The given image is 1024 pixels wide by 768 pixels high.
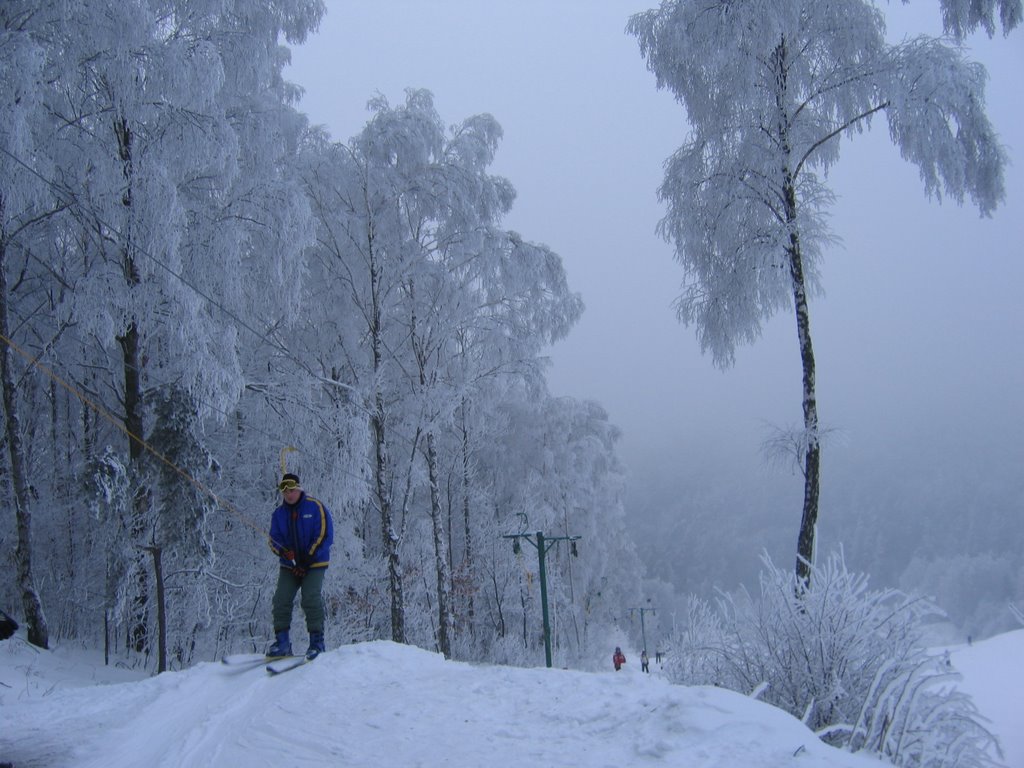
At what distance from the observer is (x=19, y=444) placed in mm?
8469

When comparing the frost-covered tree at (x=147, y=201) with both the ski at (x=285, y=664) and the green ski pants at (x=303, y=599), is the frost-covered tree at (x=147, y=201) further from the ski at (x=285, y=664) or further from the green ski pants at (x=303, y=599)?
the ski at (x=285, y=664)

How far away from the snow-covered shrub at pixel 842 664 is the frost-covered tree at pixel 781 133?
4085 millimetres

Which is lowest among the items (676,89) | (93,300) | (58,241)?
(93,300)

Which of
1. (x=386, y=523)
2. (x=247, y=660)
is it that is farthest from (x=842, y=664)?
(x=386, y=523)

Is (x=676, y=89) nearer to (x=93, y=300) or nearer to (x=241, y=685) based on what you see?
(x=93, y=300)

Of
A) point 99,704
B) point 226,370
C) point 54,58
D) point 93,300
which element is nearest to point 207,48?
point 54,58

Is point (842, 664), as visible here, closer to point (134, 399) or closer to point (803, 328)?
point (803, 328)

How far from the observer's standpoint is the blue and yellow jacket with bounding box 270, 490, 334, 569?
5.70m

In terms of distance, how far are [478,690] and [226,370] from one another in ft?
21.0

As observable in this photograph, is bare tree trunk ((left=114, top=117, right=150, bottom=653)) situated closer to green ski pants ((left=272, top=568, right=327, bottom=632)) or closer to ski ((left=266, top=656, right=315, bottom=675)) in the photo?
green ski pants ((left=272, top=568, right=327, bottom=632))

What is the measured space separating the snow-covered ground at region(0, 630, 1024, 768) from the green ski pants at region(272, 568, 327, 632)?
47 centimetres

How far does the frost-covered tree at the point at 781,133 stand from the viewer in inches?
313

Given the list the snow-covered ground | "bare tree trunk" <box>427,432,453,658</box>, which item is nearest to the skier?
the snow-covered ground

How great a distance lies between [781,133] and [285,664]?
323 inches
